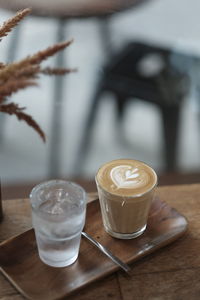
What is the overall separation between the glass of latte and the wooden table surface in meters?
0.06

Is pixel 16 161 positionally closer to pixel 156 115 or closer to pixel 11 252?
pixel 156 115

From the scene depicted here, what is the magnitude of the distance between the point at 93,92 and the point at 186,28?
2.25ft

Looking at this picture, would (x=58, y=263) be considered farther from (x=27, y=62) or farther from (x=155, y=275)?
(x=27, y=62)

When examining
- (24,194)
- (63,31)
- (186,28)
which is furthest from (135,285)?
(186,28)

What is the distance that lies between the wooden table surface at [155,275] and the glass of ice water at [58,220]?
6 cm

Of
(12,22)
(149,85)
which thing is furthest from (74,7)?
(12,22)

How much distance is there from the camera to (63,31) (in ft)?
7.48

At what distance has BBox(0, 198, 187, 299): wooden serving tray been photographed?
2.28 ft

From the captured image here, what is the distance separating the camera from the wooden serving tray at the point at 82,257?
2.28ft

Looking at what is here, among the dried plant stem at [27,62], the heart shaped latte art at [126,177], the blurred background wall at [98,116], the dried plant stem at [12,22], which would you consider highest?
→ the dried plant stem at [12,22]

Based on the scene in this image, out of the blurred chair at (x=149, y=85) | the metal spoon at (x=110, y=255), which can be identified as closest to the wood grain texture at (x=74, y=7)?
the blurred chair at (x=149, y=85)

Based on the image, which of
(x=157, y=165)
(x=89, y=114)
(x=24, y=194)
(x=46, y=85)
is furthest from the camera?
(x=46, y=85)

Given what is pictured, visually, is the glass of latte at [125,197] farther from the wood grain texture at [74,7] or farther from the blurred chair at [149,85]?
the blurred chair at [149,85]

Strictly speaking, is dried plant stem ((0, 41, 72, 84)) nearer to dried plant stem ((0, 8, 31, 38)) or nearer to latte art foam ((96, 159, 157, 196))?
dried plant stem ((0, 8, 31, 38))
